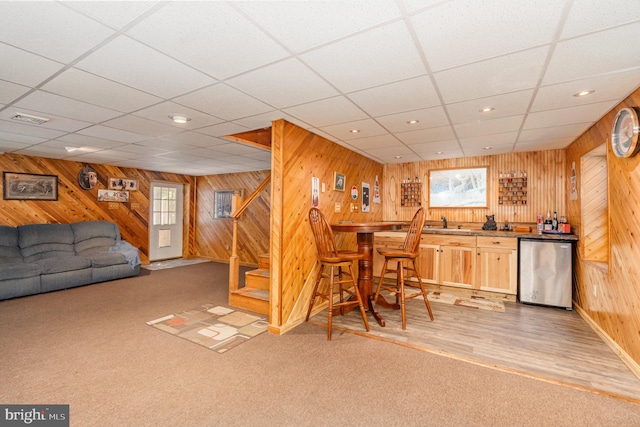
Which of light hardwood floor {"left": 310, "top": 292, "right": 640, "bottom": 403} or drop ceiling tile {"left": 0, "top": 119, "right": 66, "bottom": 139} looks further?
drop ceiling tile {"left": 0, "top": 119, "right": 66, "bottom": 139}

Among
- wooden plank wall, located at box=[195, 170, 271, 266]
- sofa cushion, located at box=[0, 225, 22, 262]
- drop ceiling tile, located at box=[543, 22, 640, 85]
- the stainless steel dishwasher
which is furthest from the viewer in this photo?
wooden plank wall, located at box=[195, 170, 271, 266]

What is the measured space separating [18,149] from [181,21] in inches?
217

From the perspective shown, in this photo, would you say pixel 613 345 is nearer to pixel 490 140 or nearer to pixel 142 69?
pixel 490 140

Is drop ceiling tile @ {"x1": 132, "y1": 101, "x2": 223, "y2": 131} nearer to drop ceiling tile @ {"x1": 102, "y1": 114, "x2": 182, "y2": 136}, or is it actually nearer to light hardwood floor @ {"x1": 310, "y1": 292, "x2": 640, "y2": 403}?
drop ceiling tile @ {"x1": 102, "y1": 114, "x2": 182, "y2": 136}

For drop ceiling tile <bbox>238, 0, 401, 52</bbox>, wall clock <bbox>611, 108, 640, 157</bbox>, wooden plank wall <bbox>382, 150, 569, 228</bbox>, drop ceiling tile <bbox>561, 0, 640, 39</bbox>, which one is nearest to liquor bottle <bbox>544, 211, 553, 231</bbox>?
wooden plank wall <bbox>382, 150, 569, 228</bbox>

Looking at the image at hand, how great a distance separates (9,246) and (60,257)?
822mm

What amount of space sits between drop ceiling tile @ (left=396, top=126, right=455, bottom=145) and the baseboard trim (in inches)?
107

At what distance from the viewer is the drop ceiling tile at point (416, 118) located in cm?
297

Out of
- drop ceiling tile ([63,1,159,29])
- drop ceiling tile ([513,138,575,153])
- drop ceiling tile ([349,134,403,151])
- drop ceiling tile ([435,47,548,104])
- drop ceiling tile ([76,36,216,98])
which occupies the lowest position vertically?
drop ceiling tile ([63,1,159,29])

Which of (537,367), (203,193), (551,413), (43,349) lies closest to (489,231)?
(537,367)

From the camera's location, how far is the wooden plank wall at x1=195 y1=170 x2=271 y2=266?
715 centimetres

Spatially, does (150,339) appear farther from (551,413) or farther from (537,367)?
(537,367)

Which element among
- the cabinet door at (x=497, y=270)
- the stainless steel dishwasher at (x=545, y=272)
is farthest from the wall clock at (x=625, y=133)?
the cabinet door at (x=497, y=270)

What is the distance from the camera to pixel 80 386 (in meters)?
2.16
